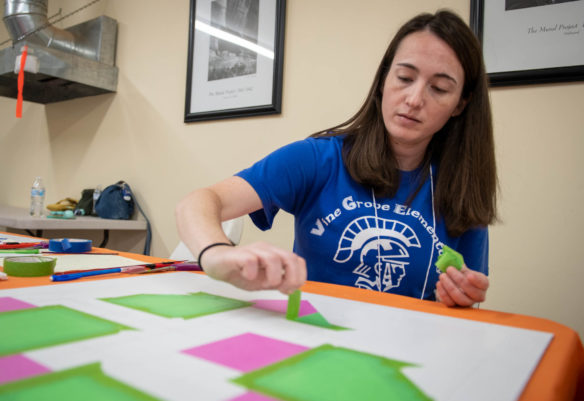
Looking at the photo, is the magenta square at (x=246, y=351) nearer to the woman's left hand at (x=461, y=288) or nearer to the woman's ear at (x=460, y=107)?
the woman's left hand at (x=461, y=288)

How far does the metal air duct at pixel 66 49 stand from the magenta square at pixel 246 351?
2143mm

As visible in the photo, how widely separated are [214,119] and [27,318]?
1620 mm

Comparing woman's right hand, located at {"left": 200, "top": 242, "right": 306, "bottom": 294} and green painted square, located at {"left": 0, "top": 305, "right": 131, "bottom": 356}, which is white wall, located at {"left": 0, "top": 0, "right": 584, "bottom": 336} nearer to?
woman's right hand, located at {"left": 200, "top": 242, "right": 306, "bottom": 294}

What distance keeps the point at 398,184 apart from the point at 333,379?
68 centimetres

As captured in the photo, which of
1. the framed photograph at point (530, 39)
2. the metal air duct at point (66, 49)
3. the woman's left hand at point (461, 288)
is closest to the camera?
the woman's left hand at point (461, 288)

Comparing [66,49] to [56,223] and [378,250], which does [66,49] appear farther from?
[378,250]

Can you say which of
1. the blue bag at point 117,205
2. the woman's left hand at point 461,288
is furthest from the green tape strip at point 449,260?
the blue bag at point 117,205

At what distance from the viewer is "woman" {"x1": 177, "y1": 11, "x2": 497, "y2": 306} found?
2.90 ft

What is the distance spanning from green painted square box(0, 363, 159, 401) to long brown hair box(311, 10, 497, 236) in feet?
2.32

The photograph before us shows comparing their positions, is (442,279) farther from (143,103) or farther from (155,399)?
(143,103)

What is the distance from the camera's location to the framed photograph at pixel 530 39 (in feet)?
4.04

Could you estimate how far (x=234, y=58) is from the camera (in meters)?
1.92

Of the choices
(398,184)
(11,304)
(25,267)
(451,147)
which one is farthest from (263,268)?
(451,147)

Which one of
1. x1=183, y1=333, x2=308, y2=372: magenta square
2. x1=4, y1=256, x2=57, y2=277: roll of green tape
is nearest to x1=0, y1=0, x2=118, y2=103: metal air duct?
x1=4, y1=256, x2=57, y2=277: roll of green tape
